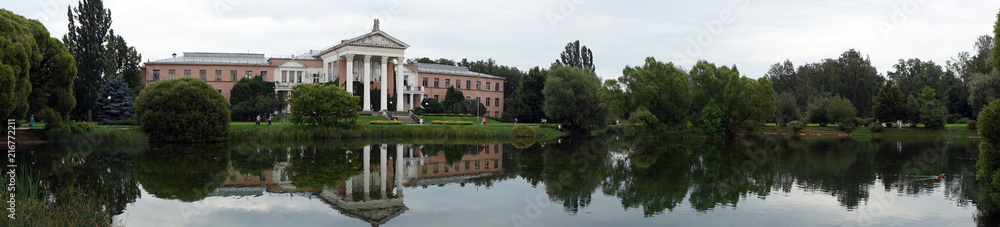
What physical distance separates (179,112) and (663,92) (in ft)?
107

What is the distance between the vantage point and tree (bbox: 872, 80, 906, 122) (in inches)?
2130

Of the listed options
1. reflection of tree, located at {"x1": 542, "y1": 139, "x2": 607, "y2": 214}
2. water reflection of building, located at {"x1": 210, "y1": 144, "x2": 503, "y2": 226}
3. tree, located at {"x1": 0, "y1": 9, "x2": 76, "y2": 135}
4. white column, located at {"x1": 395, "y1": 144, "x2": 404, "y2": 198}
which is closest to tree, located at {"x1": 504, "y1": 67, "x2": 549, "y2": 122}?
white column, located at {"x1": 395, "y1": 144, "x2": 404, "y2": 198}

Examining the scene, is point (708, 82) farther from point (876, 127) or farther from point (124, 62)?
point (124, 62)

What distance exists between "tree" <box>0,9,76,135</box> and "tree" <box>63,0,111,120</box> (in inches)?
495

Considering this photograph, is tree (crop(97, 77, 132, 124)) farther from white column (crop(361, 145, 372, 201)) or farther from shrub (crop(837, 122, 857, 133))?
shrub (crop(837, 122, 857, 133))

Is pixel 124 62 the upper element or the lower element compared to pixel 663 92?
upper

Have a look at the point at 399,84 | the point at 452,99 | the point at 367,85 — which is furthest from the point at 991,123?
the point at 452,99

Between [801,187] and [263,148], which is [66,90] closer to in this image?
[263,148]

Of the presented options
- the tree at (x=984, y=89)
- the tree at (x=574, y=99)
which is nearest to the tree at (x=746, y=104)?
the tree at (x=574, y=99)

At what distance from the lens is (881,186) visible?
1727cm

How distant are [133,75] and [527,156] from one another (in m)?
42.3

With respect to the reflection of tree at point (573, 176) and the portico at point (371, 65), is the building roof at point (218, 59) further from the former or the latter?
the reflection of tree at point (573, 176)

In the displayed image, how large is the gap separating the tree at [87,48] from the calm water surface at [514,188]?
62.7 feet

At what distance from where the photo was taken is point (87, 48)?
43.0m
